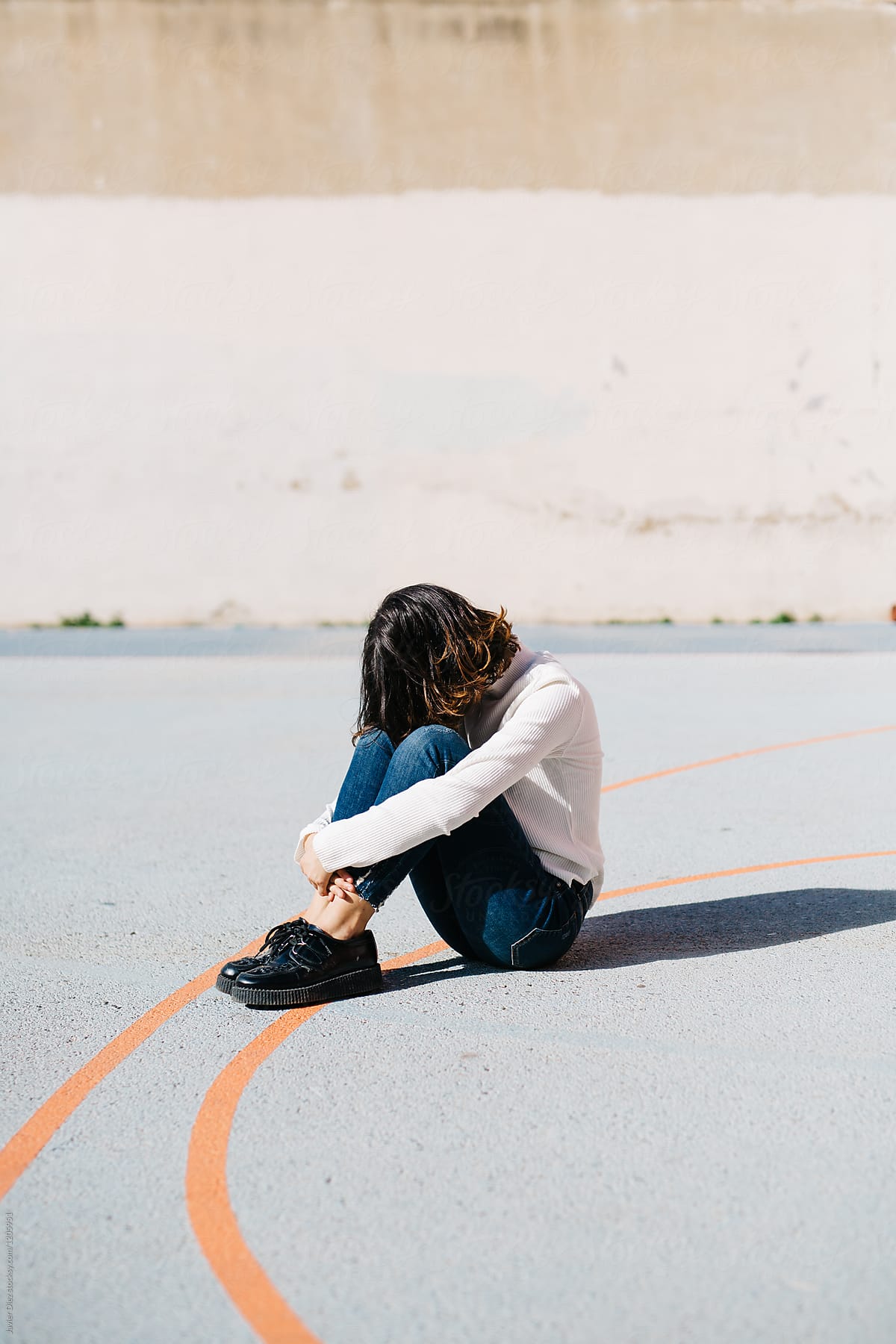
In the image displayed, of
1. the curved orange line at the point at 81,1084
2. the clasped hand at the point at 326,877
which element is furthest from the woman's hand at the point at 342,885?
the curved orange line at the point at 81,1084

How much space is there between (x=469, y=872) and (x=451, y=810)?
0.28 metres

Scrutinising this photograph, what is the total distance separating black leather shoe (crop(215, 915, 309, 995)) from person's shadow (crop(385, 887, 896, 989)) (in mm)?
347

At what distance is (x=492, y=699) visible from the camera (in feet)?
11.3

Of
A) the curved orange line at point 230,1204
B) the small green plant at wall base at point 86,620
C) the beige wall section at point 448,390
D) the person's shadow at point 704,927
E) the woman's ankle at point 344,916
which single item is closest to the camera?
the curved orange line at point 230,1204

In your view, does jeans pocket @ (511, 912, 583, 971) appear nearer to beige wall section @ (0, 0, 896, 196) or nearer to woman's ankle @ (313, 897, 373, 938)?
woman's ankle @ (313, 897, 373, 938)

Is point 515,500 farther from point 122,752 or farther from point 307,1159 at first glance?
point 307,1159

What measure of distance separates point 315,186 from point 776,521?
628cm

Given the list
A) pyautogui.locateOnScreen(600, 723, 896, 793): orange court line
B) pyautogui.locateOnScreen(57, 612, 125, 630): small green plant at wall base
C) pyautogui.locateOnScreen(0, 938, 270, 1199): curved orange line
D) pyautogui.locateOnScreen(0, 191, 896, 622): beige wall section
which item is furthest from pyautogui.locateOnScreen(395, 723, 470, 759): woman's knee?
pyautogui.locateOnScreen(57, 612, 125, 630): small green plant at wall base

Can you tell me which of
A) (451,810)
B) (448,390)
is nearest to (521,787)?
(451,810)

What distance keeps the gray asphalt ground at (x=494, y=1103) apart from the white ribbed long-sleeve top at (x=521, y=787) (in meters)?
0.42

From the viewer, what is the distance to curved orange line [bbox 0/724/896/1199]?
2615mm

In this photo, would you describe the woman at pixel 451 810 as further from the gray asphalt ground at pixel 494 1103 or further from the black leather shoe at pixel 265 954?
the gray asphalt ground at pixel 494 1103

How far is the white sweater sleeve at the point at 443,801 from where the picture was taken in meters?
3.11

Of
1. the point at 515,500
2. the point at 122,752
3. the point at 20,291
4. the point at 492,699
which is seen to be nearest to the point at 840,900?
the point at 492,699
